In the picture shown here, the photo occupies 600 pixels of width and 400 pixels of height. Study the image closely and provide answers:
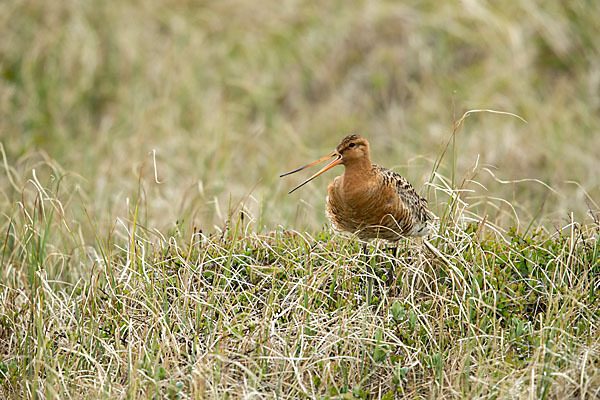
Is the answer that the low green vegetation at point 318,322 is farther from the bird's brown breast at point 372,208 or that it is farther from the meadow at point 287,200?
the bird's brown breast at point 372,208

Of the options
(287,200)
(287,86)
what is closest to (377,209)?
(287,200)

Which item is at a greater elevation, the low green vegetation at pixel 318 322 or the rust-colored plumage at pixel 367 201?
the rust-colored plumage at pixel 367 201

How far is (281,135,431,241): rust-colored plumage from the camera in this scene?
14.0 feet

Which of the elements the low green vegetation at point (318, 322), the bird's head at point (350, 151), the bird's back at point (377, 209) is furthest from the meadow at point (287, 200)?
the bird's head at point (350, 151)

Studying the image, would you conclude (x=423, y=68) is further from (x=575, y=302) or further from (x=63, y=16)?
(x=575, y=302)

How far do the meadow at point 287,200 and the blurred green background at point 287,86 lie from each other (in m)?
0.03

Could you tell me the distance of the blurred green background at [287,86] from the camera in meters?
8.05

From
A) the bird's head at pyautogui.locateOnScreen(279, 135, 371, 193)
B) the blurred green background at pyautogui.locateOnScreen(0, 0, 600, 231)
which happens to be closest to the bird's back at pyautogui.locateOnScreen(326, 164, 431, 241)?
the bird's head at pyautogui.locateOnScreen(279, 135, 371, 193)

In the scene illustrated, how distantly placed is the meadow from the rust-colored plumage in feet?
0.51

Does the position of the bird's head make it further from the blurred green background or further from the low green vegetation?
the blurred green background

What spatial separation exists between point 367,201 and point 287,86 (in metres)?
6.08

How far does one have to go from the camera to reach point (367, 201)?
13.9ft

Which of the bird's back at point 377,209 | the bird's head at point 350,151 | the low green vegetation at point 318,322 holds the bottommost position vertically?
the low green vegetation at point 318,322

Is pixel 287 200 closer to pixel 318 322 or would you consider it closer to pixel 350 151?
pixel 350 151
